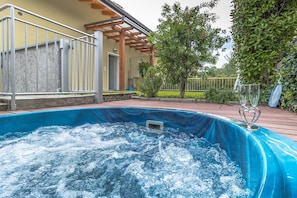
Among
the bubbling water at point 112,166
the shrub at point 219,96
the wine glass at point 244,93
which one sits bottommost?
the bubbling water at point 112,166

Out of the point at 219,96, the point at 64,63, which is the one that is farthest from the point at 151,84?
the point at 64,63

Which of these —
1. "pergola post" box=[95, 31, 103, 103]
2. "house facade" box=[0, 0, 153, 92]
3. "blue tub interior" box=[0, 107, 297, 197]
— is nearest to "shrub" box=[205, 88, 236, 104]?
"blue tub interior" box=[0, 107, 297, 197]

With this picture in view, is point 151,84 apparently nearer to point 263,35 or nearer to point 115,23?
point 263,35

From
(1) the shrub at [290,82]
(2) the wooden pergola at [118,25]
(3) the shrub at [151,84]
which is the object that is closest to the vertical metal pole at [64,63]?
(3) the shrub at [151,84]

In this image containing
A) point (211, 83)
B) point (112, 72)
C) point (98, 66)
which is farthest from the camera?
point (211, 83)

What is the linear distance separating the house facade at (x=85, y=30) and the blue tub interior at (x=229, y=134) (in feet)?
3.96

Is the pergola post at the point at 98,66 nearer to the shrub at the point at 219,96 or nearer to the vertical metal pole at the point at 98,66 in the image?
the vertical metal pole at the point at 98,66

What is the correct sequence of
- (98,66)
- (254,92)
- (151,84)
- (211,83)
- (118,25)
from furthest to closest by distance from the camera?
(211,83) → (118,25) → (151,84) → (98,66) → (254,92)

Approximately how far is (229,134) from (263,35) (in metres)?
2.93

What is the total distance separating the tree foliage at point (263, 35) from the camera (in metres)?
3.29

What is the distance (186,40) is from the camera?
438cm

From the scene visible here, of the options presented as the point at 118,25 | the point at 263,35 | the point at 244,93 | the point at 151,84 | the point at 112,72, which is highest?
the point at 118,25

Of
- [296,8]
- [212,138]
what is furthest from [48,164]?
[296,8]

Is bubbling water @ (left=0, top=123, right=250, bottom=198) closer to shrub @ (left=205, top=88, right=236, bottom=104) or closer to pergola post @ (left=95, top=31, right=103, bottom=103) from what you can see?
pergola post @ (left=95, top=31, right=103, bottom=103)
